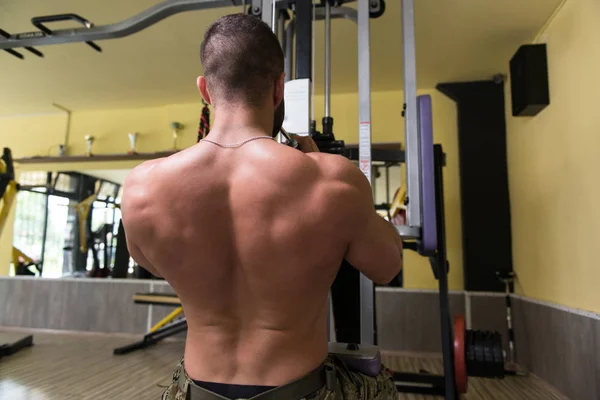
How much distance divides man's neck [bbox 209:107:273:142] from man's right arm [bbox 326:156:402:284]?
200 mm

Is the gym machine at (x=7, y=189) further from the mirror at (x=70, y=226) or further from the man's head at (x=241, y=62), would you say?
the man's head at (x=241, y=62)

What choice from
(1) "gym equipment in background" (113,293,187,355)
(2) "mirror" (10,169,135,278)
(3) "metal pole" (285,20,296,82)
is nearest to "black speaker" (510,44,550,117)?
(3) "metal pole" (285,20,296,82)

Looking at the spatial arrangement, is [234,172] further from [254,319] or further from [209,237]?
[254,319]

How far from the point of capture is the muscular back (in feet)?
2.71

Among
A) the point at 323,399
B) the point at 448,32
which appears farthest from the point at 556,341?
the point at 323,399

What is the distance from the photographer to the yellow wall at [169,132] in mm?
4203

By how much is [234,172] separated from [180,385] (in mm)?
510

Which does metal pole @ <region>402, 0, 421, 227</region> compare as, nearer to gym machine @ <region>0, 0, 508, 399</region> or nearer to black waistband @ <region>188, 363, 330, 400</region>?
gym machine @ <region>0, 0, 508, 399</region>

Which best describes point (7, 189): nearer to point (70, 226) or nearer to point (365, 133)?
point (70, 226)

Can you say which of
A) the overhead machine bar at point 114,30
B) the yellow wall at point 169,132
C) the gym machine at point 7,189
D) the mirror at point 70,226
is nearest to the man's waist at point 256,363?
the overhead machine bar at point 114,30

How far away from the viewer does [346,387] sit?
98cm

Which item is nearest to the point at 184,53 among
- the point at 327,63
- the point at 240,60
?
the point at 327,63

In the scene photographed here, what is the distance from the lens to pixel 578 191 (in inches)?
105

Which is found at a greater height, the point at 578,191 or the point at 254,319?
the point at 578,191
